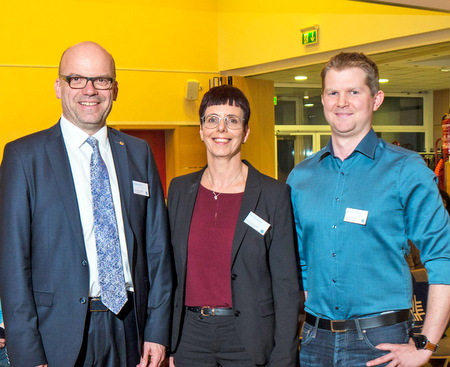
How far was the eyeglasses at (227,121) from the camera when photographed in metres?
2.46

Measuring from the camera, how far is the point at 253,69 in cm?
960

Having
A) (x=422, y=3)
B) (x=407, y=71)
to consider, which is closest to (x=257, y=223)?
(x=422, y=3)

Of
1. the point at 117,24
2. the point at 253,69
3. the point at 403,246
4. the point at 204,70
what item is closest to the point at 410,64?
the point at 253,69

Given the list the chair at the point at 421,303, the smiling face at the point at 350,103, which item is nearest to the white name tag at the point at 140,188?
the smiling face at the point at 350,103

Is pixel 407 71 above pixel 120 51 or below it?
below

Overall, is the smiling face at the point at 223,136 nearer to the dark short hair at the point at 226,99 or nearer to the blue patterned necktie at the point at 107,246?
the dark short hair at the point at 226,99

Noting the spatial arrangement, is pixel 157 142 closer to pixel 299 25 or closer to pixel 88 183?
pixel 299 25

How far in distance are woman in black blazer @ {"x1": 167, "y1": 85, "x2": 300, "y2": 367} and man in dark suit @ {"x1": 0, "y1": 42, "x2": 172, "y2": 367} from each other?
10 cm

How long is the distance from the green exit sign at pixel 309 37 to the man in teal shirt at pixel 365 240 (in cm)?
600

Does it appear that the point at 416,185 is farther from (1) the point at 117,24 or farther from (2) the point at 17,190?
(1) the point at 117,24

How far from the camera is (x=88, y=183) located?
2.20 metres

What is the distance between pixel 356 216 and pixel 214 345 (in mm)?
797

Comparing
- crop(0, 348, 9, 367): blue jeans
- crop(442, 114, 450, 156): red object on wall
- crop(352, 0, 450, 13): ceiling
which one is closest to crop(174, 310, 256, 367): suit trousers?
crop(0, 348, 9, 367): blue jeans

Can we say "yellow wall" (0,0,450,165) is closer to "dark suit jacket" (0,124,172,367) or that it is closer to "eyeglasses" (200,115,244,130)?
"eyeglasses" (200,115,244,130)
